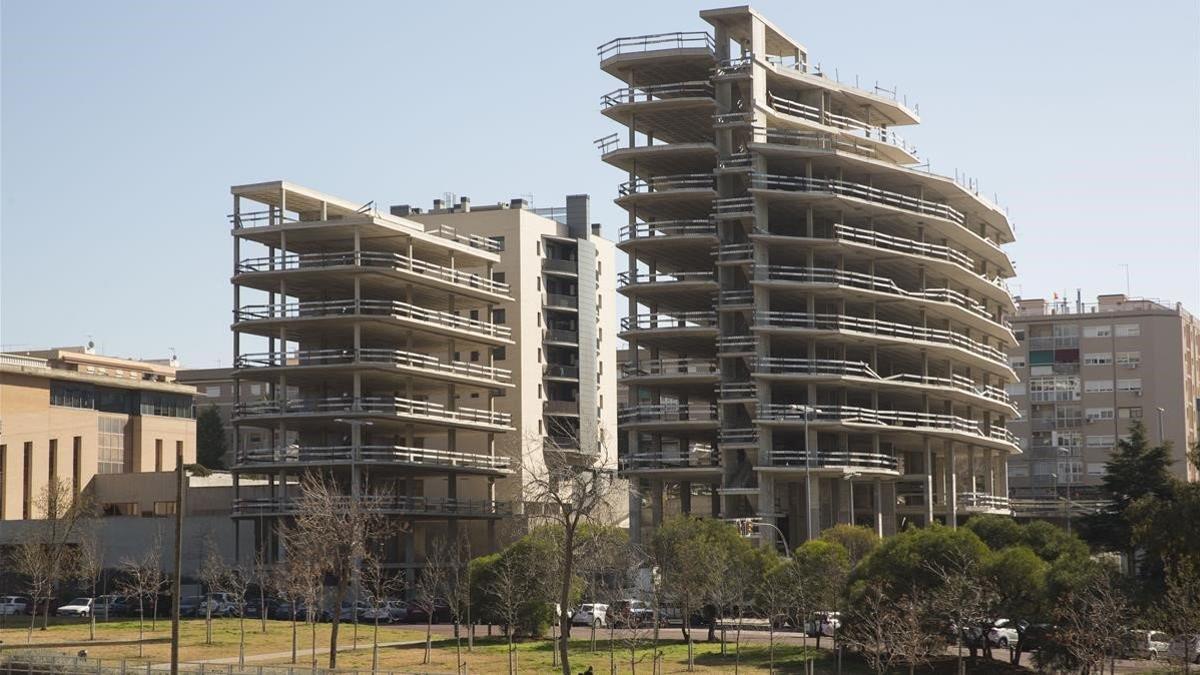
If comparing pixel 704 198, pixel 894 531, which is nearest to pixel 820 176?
pixel 704 198

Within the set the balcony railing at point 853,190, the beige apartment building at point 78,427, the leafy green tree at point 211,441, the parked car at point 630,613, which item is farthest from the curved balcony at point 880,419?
the leafy green tree at point 211,441

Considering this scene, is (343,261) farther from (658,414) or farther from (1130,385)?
(1130,385)

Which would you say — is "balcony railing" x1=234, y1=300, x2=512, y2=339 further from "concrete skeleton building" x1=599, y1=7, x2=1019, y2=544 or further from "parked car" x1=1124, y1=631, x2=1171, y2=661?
"parked car" x1=1124, y1=631, x2=1171, y2=661

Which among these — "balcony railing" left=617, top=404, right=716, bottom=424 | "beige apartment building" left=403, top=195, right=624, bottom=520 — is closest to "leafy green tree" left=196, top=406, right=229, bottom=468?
"beige apartment building" left=403, top=195, right=624, bottom=520

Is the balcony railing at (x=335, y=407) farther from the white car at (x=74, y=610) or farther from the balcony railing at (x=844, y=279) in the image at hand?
the balcony railing at (x=844, y=279)

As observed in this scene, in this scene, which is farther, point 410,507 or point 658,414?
point 410,507

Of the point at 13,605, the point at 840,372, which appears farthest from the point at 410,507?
the point at 840,372

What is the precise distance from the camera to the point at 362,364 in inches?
4250

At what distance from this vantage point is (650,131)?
112 meters

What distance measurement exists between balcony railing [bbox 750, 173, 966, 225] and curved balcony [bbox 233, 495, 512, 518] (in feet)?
96.1

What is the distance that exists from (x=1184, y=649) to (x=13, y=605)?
238 ft

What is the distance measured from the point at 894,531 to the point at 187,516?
1850 inches

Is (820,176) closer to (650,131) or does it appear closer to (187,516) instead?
(650,131)

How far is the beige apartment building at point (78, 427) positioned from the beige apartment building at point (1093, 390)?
2799 inches
